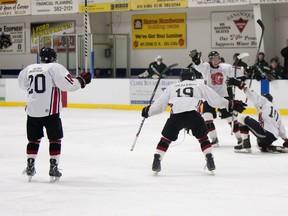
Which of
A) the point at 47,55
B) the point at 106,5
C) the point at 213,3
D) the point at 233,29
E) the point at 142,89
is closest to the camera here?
the point at 47,55

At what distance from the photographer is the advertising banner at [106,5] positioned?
18641 mm

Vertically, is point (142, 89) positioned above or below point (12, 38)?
below

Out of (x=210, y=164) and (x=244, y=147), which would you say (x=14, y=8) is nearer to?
(x=244, y=147)

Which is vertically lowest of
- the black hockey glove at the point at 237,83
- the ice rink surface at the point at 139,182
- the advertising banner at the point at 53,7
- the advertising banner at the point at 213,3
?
the ice rink surface at the point at 139,182

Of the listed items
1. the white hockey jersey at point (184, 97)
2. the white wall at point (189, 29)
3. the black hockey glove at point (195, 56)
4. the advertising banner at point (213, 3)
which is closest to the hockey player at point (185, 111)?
the white hockey jersey at point (184, 97)

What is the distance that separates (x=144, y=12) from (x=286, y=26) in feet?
14.1

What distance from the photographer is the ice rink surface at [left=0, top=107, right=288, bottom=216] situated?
5465 mm

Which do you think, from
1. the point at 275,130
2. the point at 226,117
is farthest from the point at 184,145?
the point at 275,130

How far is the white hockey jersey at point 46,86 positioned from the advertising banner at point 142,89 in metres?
9.69

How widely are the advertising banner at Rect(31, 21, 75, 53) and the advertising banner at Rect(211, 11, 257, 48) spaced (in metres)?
3.94

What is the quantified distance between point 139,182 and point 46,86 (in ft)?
4.14

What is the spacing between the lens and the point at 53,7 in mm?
20031

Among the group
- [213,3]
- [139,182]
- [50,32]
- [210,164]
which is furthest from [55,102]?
[50,32]

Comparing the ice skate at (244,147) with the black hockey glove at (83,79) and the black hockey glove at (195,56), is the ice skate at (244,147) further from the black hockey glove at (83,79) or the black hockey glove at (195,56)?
the black hockey glove at (83,79)
